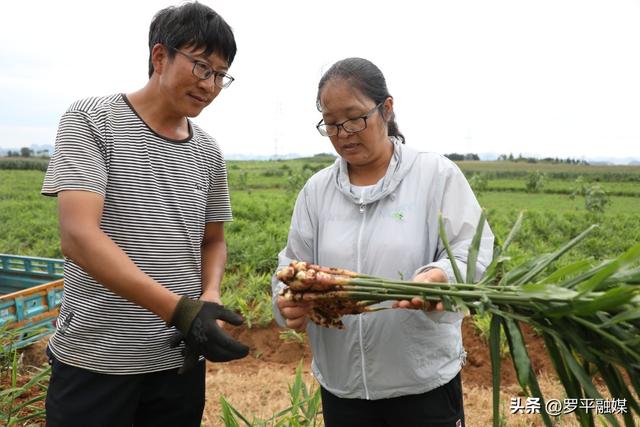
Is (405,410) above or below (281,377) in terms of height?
above

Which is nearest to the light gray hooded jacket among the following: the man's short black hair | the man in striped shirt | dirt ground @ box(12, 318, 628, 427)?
the man in striped shirt

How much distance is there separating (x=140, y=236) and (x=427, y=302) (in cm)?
88

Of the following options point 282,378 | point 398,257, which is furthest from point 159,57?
point 282,378

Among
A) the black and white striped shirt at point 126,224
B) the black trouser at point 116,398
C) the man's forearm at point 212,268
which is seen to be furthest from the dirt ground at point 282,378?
the black and white striped shirt at point 126,224

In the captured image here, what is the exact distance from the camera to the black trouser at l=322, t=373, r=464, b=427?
1558mm

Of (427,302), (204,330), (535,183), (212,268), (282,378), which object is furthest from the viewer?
(535,183)

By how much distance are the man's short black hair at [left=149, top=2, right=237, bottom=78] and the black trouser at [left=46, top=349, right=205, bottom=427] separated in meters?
1.02

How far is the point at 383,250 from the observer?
152 cm

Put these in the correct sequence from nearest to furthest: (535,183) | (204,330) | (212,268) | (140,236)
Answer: (204,330) → (140,236) → (212,268) → (535,183)

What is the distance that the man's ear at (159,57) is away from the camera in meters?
1.55

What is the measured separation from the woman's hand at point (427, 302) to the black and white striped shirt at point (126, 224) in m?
0.76

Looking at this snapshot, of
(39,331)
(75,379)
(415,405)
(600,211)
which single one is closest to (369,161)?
(415,405)

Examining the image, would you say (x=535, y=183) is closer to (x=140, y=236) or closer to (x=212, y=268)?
(x=212, y=268)

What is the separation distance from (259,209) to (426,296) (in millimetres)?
9262
